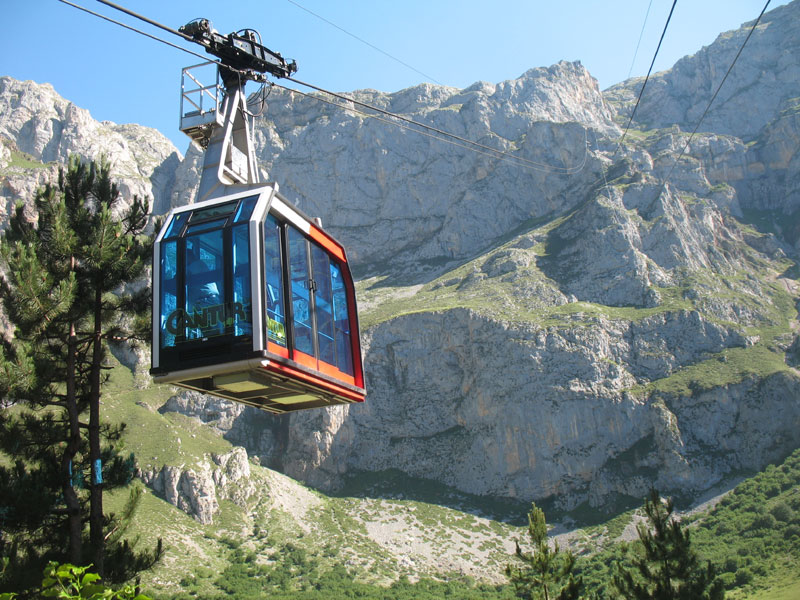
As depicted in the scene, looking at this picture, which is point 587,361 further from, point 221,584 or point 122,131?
point 122,131

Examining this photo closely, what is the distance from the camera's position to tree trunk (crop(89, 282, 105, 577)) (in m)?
14.7

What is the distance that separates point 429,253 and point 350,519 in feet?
207

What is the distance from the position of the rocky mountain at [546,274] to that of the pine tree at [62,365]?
Result: 203 feet

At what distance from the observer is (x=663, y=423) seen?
8094cm

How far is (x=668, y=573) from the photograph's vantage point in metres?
29.5

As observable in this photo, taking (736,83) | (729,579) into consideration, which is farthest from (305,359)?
(736,83)

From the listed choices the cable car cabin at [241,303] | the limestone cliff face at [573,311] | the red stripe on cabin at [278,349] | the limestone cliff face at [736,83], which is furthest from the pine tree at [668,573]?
the limestone cliff face at [736,83]

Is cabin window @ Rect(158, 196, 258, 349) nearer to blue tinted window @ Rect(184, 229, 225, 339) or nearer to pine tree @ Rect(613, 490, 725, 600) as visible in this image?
blue tinted window @ Rect(184, 229, 225, 339)

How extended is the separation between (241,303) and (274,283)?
704mm

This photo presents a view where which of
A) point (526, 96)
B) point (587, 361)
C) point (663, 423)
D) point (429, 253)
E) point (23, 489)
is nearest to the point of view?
point (23, 489)

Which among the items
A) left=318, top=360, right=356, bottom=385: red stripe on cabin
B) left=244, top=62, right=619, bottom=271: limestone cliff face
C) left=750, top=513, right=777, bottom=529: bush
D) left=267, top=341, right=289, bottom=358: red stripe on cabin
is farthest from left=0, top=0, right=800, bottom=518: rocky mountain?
left=267, top=341, right=289, bottom=358: red stripe on cabin

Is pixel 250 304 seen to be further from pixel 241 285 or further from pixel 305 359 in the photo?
pixel 305 359

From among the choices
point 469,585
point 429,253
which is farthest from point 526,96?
point 469,585

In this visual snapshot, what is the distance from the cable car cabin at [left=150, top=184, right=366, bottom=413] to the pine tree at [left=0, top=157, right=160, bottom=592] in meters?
4.60
